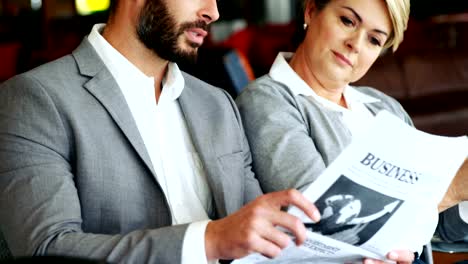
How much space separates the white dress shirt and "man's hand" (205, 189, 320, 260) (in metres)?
0.37

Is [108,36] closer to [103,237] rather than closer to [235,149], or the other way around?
[235,149]

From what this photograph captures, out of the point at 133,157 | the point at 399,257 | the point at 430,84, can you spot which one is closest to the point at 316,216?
the point at 399,257

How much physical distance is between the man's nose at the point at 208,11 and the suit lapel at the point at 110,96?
26cm

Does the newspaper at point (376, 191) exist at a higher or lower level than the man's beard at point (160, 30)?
lower

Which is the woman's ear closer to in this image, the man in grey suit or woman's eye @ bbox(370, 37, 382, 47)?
woman's eye @ bbox(370, 37, 382, 47)

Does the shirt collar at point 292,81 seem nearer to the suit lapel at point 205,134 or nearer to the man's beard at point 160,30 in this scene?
the suit lapel at point 205,134

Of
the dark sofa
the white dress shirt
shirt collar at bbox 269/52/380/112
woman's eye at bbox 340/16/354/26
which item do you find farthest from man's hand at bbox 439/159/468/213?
the dark sofa

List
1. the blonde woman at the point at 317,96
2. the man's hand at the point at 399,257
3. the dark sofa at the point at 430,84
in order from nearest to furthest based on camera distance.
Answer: the man's hand at the point at 399,257
the blonde woman at the point at 317,96
the dark sofa at the point at 430,84

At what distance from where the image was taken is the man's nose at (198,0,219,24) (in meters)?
1.63

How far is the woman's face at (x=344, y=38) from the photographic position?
1882 mm

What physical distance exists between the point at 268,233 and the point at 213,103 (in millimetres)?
615

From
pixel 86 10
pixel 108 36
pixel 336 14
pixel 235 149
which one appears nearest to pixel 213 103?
pixel 235 149

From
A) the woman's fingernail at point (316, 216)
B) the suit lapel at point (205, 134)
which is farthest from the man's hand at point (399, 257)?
the suit lapel at point (205, 134)

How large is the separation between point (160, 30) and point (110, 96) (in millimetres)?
208
